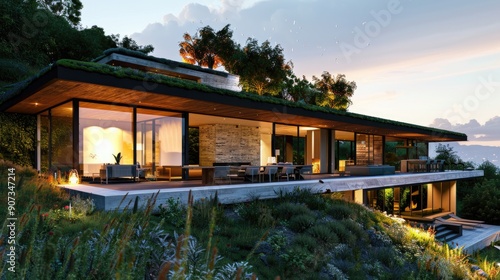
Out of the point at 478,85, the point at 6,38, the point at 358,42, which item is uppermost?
the point at 6,38

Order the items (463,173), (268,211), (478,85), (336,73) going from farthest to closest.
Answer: (336,73) < (463,173) < (478,85) < (268,211)

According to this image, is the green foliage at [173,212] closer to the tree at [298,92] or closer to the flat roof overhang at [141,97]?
the flat roof overhang at [141,97]

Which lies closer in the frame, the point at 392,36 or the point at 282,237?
the point at 282,237

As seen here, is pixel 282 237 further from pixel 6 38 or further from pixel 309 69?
pixel 309 69

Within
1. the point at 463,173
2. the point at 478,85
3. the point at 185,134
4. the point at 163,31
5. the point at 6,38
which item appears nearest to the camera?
the point at 185,134

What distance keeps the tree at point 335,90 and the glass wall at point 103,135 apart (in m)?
27.4

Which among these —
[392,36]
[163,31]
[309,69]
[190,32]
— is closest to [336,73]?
[309,69]

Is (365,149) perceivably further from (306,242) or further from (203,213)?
(203,213)

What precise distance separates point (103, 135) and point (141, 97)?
2102 mm

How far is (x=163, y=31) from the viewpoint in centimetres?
9775

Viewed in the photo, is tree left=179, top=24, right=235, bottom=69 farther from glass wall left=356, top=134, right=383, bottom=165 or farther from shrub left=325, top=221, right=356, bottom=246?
shrub left=325, top=221, right=356, bottom=246

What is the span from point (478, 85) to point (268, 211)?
12748 millimetres

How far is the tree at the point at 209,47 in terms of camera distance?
122 ft

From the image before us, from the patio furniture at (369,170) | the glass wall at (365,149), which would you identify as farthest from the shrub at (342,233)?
the glass wall at (365,149)
